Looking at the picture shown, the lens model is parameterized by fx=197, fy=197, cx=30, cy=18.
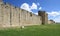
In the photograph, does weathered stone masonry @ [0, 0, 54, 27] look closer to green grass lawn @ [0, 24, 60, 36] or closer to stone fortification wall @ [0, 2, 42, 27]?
stone fortification wall @ [0, 2, 42, 27]

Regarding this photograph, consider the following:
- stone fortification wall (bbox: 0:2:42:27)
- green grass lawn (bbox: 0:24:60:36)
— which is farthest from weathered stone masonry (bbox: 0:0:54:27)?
green grass lawn (bbox: 0:24:60:36)

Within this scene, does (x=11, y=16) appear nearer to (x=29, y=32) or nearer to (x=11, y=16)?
(x=11, y=16)

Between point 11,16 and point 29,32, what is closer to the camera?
point 29,32

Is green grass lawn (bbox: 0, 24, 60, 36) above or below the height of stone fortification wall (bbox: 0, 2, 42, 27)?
below

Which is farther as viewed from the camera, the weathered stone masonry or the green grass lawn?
the weathered stone masonry

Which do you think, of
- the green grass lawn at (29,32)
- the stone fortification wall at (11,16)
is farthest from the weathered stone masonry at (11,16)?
the green grass lawn at (29,32)

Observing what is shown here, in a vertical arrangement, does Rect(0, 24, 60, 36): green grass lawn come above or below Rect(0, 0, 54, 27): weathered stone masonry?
below

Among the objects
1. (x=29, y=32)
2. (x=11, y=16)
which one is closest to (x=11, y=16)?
(x=11, y=16)

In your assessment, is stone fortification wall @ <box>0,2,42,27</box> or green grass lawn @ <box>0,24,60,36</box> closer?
green grass lawn @ <box>0,24,60,36</box>

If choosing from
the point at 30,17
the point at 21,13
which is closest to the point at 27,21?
the point at 30,17

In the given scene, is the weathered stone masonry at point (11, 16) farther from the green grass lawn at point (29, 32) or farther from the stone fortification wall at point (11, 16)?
the green grass lawn at point (29, 32)

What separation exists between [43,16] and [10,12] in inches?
755

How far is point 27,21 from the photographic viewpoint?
27281 millimetres

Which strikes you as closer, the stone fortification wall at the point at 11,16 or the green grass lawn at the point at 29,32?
the green grass lawn at the point at 29,32
